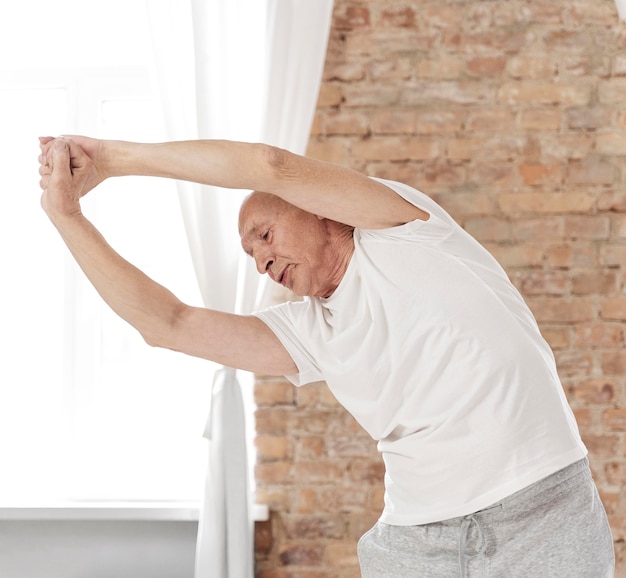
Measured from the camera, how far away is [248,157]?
1.40 m

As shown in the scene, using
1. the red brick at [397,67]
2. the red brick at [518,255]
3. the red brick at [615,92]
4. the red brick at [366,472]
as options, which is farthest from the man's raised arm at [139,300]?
the red brick at [615,92]

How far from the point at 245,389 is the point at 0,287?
3.32ft

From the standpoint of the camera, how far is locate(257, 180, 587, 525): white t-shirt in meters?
1.48

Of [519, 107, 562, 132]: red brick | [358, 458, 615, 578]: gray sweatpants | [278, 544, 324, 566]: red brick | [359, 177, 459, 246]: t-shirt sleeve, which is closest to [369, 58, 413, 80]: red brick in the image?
[519, 107, 562, 132]: red brick

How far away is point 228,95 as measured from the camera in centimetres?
239

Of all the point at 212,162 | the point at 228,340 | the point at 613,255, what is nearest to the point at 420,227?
the point at 212,162

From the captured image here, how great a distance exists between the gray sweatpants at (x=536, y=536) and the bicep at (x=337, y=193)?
0.60 meters

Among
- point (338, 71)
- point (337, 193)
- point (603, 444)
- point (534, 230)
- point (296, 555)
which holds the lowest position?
point (296, 555)

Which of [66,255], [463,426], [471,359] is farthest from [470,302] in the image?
[66,255]

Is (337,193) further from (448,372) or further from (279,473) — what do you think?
(279,473)

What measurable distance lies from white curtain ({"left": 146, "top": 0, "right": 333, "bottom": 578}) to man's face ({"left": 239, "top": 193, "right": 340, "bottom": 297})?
66 cm

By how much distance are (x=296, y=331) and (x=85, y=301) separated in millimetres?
1214

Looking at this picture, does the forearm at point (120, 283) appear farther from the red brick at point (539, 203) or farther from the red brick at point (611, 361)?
the red brick at point (611, 361)

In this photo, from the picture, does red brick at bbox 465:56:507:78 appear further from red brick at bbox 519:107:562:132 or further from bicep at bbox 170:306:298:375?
bicep at bbox 170:306:298:375
